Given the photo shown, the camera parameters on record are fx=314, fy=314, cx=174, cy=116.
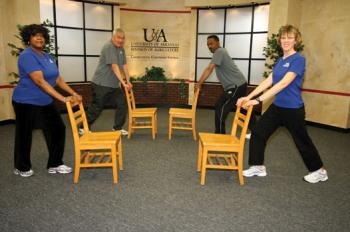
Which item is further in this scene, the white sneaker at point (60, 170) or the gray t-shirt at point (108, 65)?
the gray t-shirt at point (108, 65)

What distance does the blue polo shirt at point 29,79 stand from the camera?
295 centimetres

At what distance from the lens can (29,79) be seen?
305cm

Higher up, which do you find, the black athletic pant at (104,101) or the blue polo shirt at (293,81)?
the blue polo shirt at (293,81)

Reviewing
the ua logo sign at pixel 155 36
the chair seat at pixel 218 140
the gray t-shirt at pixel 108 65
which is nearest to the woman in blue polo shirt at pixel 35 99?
the chair seat at pixel 218 140

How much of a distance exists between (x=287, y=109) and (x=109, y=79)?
2.75 m

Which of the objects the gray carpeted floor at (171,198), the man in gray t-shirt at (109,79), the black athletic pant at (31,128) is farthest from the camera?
the man in gray t-shirt at (109,79)

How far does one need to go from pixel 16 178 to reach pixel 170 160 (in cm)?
174

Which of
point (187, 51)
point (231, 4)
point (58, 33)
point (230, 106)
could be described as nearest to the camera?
point (230, 106)

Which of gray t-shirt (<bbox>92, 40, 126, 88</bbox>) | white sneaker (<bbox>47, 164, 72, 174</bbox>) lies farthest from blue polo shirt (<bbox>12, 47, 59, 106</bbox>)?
gray t-shirt (<bbox>92, 40, 126, 88</bbox>)

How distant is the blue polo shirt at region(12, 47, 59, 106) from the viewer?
9.68 feet

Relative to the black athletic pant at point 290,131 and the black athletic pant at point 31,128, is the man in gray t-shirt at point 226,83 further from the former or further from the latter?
the black athletic pant at point 31,128

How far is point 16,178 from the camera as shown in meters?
3.25

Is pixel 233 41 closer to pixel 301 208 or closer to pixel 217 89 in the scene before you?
pixel 217 89

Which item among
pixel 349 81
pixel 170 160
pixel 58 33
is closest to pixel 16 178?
pixel 170 160
